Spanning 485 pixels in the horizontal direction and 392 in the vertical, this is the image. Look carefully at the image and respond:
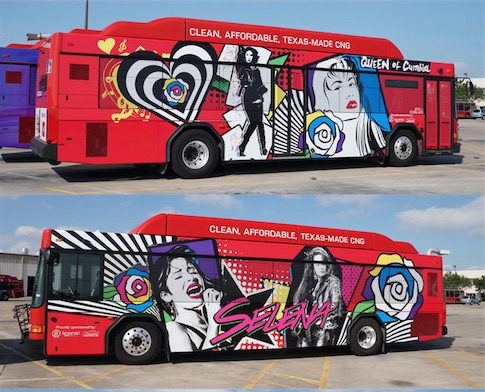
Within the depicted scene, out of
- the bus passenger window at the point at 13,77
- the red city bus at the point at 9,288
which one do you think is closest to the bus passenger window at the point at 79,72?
the bus passenger window at the point at 13,77

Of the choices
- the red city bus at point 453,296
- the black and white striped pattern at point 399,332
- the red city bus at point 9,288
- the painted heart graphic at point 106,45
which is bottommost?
the red city bus at point 453,296

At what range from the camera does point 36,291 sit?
13352 mm

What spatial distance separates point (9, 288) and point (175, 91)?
31.9m

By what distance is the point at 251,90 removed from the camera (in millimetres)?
18625

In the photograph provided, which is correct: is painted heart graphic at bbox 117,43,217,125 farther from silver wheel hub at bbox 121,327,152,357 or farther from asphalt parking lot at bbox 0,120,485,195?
silver wheel hub at bbox 121,327,152,357

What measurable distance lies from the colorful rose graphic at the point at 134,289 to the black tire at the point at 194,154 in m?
4.78

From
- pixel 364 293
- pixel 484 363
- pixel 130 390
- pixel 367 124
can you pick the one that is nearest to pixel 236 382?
pixel 130 390

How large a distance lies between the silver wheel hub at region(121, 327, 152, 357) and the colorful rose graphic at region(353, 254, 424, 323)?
5.11 m

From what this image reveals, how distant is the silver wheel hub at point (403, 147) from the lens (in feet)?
71.9

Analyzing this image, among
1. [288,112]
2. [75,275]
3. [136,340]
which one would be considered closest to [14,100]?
[288,112]

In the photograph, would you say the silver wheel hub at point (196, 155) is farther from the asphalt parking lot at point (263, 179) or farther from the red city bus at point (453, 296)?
the red city bus at point (453, 296)

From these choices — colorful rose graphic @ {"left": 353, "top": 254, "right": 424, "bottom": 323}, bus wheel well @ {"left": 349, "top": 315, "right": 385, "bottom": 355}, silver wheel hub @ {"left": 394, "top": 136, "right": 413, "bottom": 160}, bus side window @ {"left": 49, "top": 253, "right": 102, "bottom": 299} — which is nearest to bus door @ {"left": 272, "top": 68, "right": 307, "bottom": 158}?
silver wheel hub @ {"left": 394, "top": 136, "right": 413, "bottom": 160}

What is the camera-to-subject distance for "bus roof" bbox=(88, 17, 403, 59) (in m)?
17.1

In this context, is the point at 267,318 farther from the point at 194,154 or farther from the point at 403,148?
the point at 403,148
